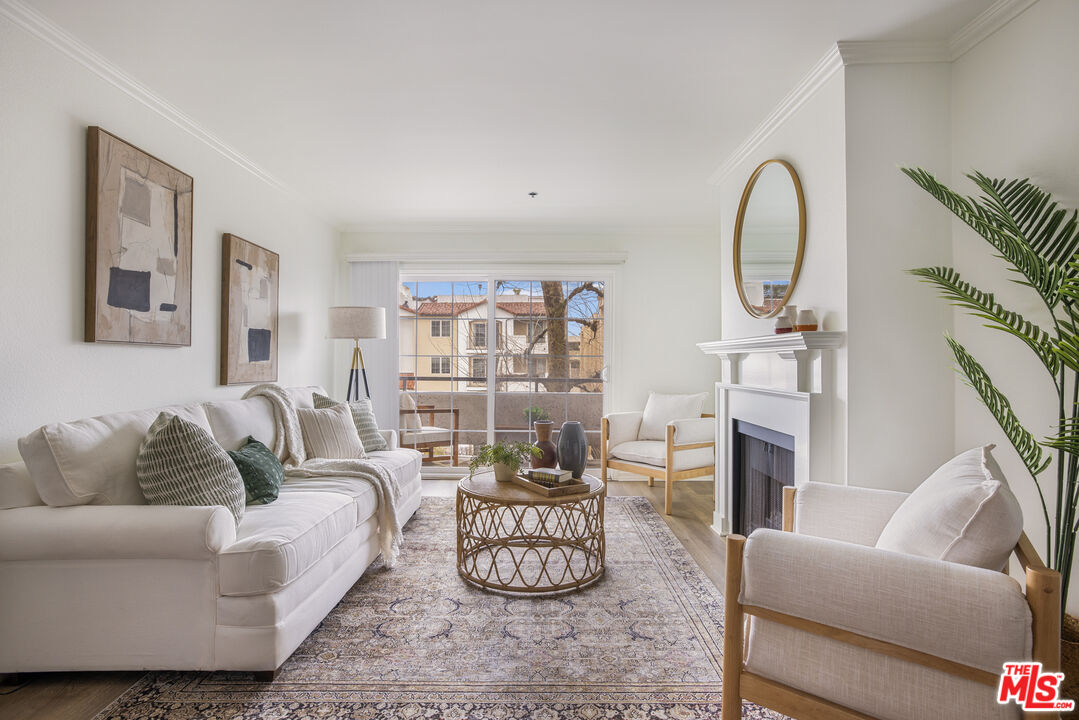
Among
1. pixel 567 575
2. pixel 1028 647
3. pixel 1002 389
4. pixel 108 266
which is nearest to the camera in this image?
pixel 1028 647

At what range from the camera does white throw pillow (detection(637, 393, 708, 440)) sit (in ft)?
16.5

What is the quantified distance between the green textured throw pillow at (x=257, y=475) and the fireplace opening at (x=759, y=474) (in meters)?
A: 2.54

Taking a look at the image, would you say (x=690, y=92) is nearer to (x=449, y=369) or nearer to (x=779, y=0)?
(x=779, y=0)

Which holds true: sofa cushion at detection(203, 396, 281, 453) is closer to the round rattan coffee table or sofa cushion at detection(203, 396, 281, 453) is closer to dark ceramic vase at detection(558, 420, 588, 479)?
the round rattan coffee table

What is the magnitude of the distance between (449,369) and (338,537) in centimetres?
323

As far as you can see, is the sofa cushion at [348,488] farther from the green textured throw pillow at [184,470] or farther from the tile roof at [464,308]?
the tile roof at [464,308]

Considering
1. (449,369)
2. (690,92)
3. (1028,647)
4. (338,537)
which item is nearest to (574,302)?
(449,369)

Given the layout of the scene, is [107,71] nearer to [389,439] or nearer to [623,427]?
[389,439]

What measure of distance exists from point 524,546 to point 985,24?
326 centimetres

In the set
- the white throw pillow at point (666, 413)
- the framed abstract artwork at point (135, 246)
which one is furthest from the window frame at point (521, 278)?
the framed abstract artwork at point (135, 246)

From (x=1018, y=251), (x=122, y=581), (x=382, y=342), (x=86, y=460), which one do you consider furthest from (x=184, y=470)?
(x=382, y=342)

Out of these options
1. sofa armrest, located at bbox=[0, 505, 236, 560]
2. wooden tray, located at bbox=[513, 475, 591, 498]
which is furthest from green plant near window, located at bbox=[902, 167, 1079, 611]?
sofa armrest, located at bbox=[0, 505, 236, 560]

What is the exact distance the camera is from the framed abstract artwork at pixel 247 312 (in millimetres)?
3572

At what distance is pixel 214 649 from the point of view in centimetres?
199
